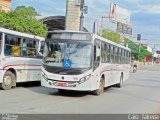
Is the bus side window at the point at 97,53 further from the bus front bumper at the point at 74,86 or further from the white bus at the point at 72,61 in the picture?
the bus front bumper at the point at 74,86

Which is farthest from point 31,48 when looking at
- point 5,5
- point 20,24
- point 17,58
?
point 5,5

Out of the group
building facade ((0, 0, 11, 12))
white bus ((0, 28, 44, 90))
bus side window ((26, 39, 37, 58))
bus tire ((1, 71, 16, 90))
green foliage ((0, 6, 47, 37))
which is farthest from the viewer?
building facade ((0, 0, 11, 12))

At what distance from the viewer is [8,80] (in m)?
17.5

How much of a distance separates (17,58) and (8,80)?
1100mm

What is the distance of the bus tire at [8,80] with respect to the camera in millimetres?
17361

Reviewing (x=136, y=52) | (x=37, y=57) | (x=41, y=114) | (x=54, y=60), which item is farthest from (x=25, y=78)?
(x=136, y=52)

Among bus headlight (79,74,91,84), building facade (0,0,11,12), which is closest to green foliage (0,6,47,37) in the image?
building facade (0,0,11,12)

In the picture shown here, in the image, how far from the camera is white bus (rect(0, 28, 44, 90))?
667 inches

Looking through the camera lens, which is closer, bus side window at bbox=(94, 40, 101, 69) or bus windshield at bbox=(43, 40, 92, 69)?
bus windshield at bbox=(43, 40, 92, 69)

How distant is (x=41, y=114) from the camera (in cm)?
1117

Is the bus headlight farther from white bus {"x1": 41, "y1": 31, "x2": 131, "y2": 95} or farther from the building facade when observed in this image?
the building facade

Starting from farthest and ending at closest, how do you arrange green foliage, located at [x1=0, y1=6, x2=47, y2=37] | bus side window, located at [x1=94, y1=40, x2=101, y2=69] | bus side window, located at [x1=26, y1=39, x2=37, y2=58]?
green foliage, located at [x1=0, y1=6, x2=47, y2=37] < bus side window, located at [x1=26, y1=39, x2=37, y2=58] < bus side window, located at [x1=94, y1=40, x2=101, y2=69]

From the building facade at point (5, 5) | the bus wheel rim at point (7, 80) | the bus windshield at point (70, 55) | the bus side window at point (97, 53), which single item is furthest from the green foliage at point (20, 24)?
the bus windshield at point (70, 55)

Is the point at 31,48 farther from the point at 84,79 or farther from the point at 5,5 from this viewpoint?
the point at 5,5
